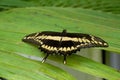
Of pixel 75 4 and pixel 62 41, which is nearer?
pixel 62 41

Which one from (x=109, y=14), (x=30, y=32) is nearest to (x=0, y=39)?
(x=30, y=32)

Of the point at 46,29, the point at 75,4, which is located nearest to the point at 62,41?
the point at 46,29

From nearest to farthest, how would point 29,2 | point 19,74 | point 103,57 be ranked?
1. point 19,74
2. point 29,2
3. point 103,57

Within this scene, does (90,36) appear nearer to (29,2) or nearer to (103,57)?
(29,2)

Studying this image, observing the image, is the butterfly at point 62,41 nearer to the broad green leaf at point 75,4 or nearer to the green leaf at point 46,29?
the green leaf at point 46,29

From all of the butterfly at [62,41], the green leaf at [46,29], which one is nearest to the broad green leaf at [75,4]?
the green leaf at [46,29]

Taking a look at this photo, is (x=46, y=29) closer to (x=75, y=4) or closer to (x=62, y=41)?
(x=62, y=41)
